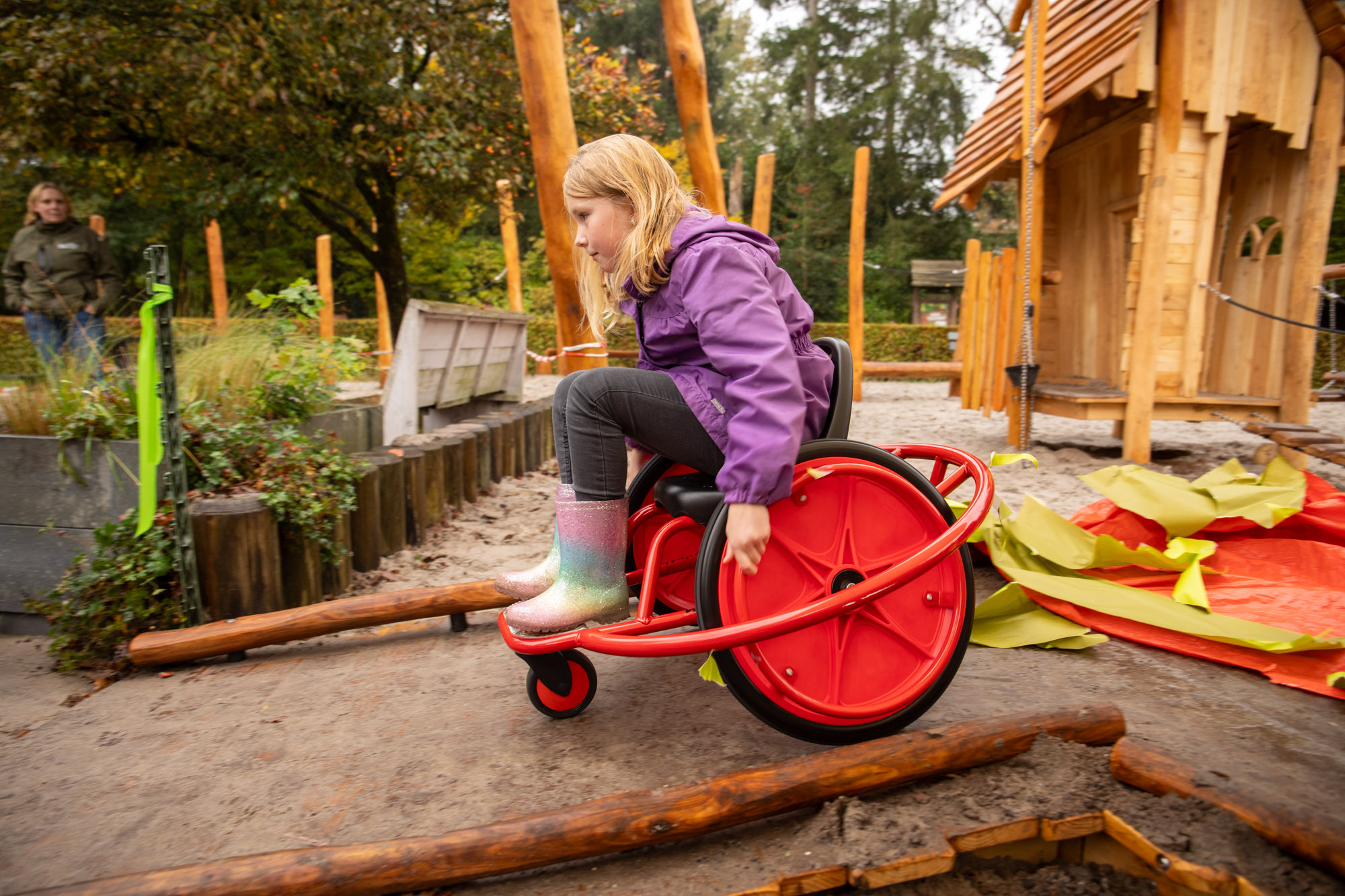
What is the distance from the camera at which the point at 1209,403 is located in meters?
5.22

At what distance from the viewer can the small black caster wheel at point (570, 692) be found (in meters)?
1.96

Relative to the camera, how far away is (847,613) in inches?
64.5

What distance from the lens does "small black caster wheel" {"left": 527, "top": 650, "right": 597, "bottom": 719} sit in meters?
1.96

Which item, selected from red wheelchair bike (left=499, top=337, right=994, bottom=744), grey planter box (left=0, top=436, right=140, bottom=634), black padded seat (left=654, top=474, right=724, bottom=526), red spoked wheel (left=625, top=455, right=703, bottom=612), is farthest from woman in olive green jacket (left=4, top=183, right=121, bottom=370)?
red wheelchair bike (left=499, top=337, right=994, bottom=744)

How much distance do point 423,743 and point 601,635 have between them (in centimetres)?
57

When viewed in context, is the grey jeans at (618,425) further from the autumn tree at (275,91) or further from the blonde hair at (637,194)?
the autumn tree at (275,91)

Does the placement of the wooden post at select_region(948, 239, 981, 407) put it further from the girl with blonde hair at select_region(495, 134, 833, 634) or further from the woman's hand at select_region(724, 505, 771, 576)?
the woman's hand at select_region(724, 505, 771, 576)

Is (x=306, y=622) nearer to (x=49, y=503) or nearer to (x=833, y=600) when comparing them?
(x=49, y=503)

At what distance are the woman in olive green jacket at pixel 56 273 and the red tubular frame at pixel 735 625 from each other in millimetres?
4700

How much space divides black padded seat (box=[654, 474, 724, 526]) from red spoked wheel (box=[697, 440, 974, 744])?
0.08 meters

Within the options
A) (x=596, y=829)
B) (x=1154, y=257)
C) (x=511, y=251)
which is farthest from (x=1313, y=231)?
(x=511, y=251)

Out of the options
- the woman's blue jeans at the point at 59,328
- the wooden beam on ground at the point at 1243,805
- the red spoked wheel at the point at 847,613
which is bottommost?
the wooden beam on ground at the point at 1243,805

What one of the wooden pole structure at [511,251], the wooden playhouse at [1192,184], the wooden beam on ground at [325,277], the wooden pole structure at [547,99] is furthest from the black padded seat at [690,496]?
the wooden beam on ground at [325,277]

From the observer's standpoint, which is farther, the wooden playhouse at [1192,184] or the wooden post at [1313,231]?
the wooden post at [1313,231]
